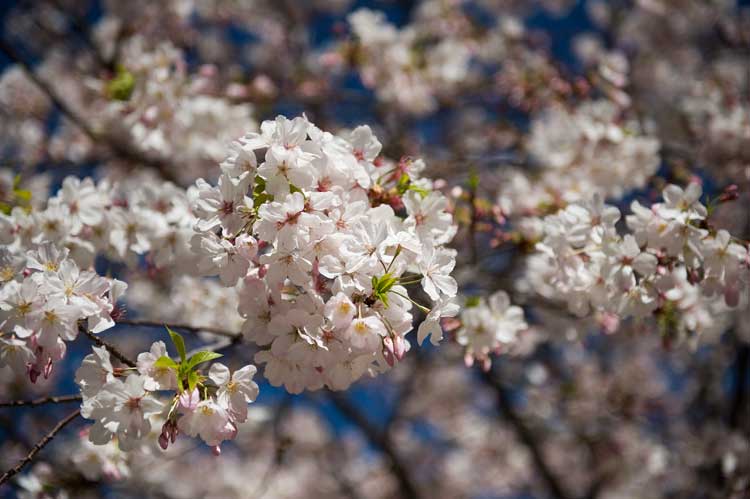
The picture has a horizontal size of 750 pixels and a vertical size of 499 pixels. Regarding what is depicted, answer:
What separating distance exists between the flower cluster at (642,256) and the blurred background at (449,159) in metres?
0.40

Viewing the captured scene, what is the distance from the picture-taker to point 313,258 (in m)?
1.75

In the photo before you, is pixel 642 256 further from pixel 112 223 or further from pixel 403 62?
pixel 403 62

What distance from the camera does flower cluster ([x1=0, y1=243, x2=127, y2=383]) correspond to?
1704mm

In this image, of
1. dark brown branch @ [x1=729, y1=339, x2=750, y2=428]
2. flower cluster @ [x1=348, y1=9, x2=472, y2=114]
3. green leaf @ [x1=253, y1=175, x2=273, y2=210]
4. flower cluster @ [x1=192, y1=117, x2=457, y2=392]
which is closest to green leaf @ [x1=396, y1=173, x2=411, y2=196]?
flower cluster @ [x1=192, y1=117, x2=457, y2=392]

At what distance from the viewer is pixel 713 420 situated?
5008 millimetres

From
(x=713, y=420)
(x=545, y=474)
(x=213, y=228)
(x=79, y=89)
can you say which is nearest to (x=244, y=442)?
(x=545, y=474)

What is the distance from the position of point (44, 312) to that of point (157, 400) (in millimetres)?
442

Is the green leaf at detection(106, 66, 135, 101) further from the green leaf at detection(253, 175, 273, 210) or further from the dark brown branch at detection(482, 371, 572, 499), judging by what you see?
the dark brown branch at detection(482, 371, 572, 499)

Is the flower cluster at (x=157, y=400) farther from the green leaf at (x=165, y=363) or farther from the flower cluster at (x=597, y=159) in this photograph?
the flower cluster at (x=597, y=159)

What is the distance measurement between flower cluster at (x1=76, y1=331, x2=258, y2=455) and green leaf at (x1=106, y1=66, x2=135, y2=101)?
6.53 ft

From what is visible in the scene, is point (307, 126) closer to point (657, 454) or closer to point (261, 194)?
point (261, 194)

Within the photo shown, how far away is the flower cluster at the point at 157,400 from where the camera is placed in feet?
5.54

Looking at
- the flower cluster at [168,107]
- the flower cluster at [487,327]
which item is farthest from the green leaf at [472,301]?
the flower cluster at [168,107]

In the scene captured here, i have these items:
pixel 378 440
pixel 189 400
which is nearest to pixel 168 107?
pixel 189 400
